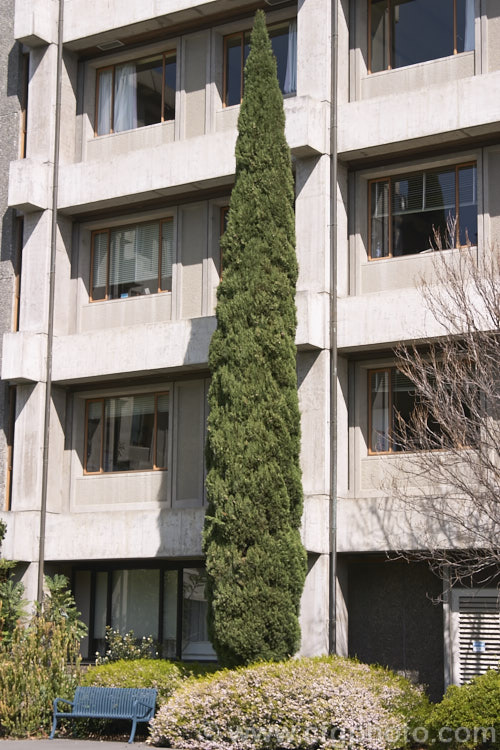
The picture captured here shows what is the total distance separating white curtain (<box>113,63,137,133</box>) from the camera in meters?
23.9

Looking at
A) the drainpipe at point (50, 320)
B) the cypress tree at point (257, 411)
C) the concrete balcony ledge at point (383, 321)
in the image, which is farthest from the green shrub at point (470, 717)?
the drainpipe at point (50, 320)

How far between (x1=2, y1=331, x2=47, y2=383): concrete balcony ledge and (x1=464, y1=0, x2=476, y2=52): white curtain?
9.56m

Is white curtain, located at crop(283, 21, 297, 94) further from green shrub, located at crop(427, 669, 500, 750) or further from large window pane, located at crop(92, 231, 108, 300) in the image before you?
green shrub, located at crop(427, 669, 500, 750)

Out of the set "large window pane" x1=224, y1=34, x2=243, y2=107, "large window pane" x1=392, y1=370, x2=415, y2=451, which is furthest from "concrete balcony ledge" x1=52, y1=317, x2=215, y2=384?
"large window pane" x1=224, y1=34, x2=243, y2=107

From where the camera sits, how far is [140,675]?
18.5 metres

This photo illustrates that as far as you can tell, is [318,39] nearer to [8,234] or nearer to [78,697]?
[8,234]

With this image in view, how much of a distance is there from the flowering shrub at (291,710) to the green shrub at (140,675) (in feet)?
3.71

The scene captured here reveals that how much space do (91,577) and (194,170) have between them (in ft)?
27.1

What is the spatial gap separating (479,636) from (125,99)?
42.0 ft

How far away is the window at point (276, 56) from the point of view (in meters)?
22.1

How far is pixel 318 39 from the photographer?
68.4ft

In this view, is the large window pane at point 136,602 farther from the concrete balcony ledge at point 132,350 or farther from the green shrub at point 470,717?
the green shrub at point 470,717

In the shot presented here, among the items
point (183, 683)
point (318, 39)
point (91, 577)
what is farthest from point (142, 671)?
point (318, 39)

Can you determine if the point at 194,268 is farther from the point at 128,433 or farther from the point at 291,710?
the point at 291,710
